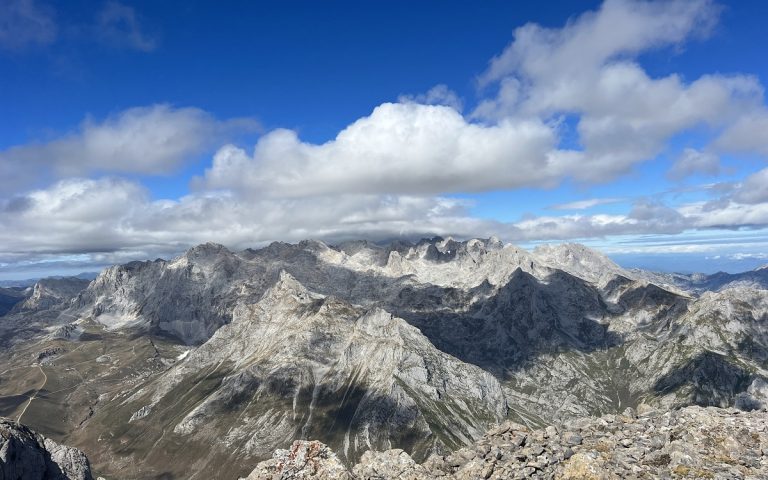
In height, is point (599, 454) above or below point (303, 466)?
above

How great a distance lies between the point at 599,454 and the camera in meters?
49.3

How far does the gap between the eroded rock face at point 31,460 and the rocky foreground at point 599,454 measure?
130ft

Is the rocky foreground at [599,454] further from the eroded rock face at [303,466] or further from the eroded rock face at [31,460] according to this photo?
the eroded rock face at [31,460]

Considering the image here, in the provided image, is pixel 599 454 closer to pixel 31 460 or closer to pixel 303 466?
pixel 303 466

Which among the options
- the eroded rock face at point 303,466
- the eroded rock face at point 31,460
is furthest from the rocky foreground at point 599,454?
the eroded rock face at point 31,460

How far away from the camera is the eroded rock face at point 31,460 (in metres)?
68.2

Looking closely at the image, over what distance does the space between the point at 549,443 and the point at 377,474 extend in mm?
21933

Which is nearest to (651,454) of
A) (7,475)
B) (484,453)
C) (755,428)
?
(755,428)

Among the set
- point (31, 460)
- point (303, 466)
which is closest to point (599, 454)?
point (303, 466)

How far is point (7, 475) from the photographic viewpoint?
2547 inches

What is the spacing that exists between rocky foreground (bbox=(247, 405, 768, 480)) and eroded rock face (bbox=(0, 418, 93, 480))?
3953cm

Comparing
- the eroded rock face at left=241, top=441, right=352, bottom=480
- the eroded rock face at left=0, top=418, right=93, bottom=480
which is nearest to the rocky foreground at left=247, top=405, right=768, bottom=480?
the eroded rock face at left=241, top=441, right=352, bottom=480

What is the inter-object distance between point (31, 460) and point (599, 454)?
80.5 metres

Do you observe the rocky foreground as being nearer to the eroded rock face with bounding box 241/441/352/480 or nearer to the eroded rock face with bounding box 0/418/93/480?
the eroded rock face with bounding box 241/441/352/480
